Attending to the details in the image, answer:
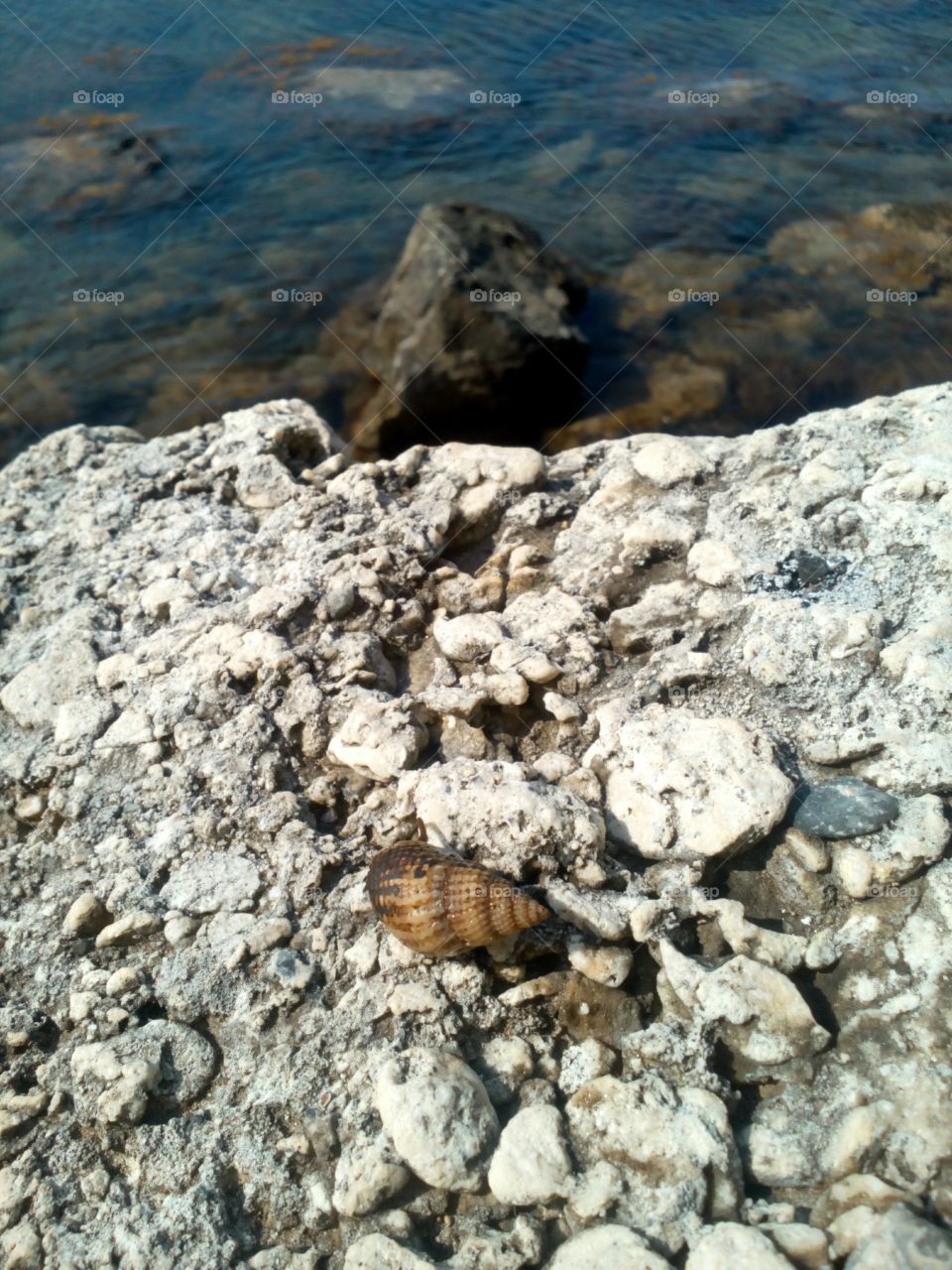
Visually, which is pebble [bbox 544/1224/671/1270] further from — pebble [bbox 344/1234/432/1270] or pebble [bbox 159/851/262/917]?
pebble [bbox 159/851/262/917]

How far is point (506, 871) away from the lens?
227cm

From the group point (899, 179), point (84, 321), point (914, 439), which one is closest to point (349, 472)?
point (914, 439)

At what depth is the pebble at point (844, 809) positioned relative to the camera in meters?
2.31

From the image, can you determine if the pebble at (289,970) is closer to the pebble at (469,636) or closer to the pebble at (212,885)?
the pebble at (212,885)

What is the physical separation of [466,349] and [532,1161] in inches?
233

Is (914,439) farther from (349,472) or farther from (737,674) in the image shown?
(349,472)

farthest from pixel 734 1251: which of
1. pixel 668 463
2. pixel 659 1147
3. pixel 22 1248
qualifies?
pixel 668 463

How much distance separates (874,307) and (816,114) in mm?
4269

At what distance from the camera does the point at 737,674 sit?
8.89 ft

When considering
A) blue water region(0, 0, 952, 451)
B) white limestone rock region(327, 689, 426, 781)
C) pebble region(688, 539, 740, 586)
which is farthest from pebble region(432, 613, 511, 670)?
blue water region(0, 0, 952, 451)

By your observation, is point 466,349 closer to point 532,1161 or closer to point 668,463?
point 668,463

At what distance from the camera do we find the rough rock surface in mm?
1898

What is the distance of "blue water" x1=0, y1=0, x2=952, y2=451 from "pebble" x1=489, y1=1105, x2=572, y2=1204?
5986 mm

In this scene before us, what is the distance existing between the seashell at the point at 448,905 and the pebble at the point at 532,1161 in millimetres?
376
